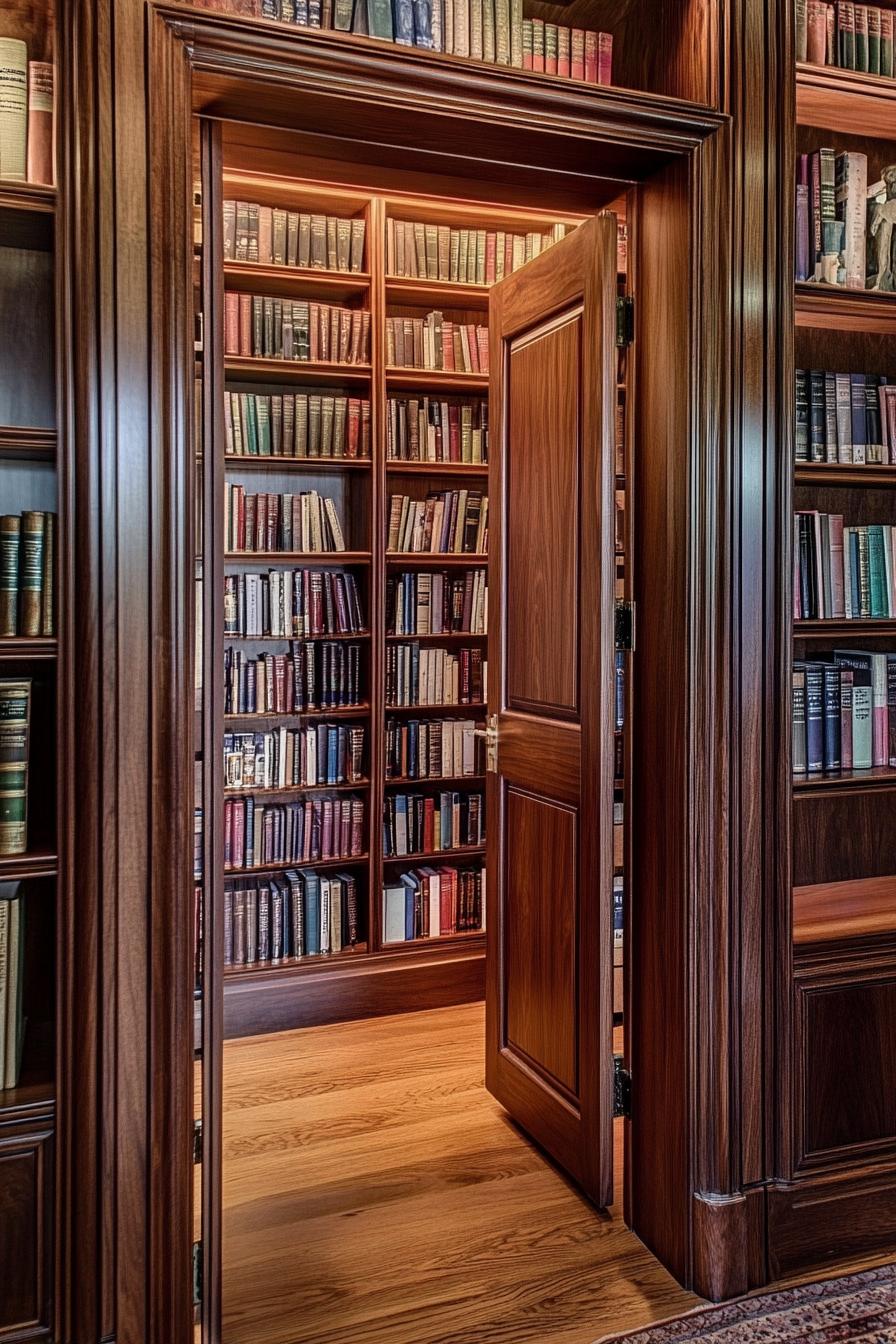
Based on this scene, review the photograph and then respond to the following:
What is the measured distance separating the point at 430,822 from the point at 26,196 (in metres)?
2.58

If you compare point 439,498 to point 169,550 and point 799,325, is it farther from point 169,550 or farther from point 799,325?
point 169,550

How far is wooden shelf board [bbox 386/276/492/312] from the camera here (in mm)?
3574

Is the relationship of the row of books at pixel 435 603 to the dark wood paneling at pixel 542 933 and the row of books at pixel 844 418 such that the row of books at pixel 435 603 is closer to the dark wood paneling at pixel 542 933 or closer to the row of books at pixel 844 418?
the dark wood paneling at pixel 542 933

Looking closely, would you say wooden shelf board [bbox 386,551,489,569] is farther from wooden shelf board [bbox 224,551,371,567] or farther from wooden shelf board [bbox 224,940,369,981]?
wooden shelf board [bbox 224,940,369,981]

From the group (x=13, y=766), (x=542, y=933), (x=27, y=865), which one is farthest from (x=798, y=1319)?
(x=13, y=766)

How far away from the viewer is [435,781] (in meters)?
3.81

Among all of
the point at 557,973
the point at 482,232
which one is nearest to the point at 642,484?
the point at 557,973

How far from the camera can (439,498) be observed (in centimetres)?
373

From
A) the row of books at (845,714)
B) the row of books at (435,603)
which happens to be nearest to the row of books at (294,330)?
the row of books at (435,603)

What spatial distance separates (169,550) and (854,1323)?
1.96m

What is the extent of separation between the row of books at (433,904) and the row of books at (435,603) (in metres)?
0.92

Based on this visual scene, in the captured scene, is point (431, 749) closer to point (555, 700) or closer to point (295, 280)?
point (555, 700)

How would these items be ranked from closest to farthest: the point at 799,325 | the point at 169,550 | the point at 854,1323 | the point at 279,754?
the point at 169,550, the point at 854,1323, the point at 799,325, the point at 279,754

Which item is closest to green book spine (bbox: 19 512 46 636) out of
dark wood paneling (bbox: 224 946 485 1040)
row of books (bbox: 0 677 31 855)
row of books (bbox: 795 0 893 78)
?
row of books (bbox: 0 677 31 855)
